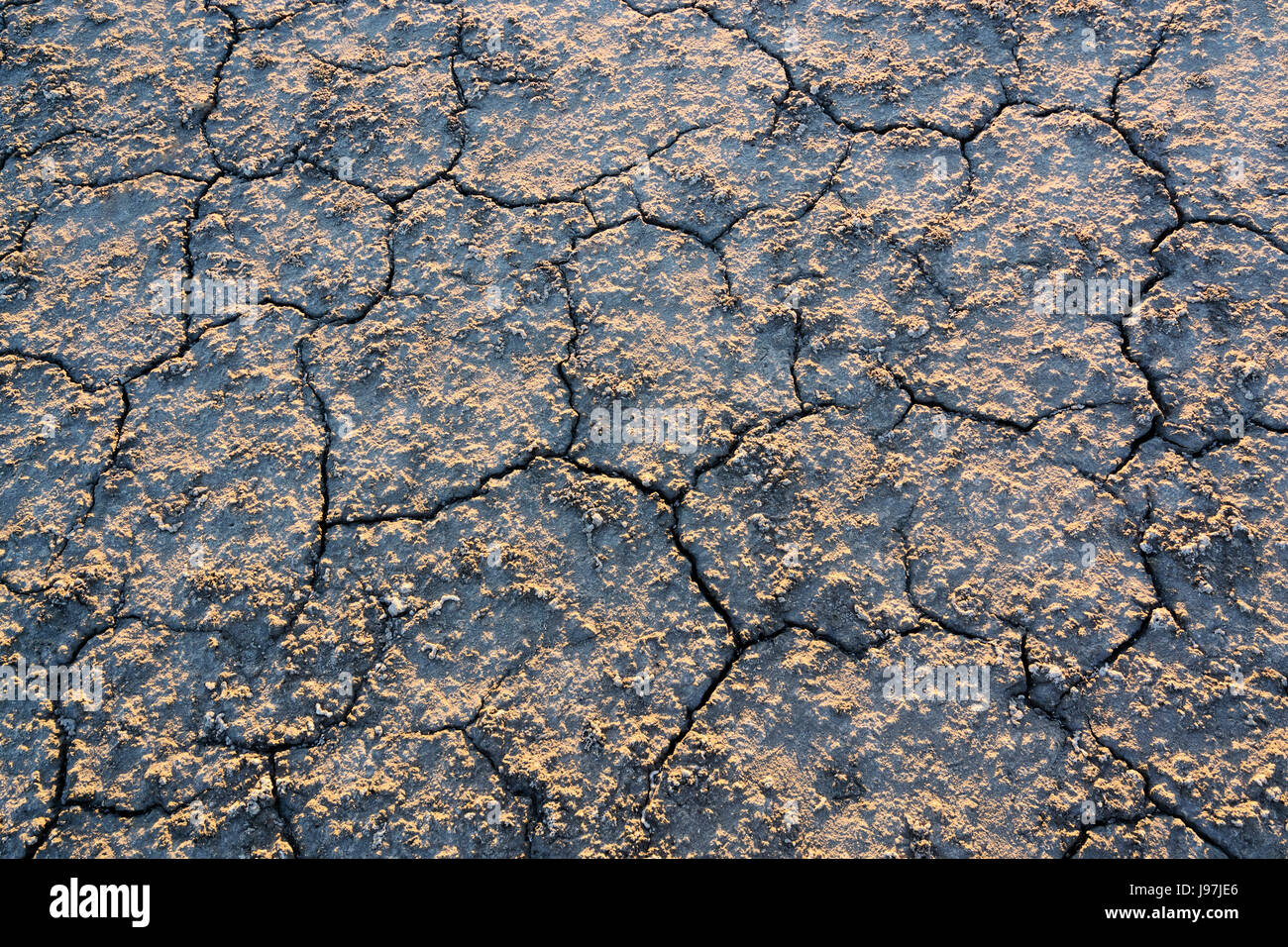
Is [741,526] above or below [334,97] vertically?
below

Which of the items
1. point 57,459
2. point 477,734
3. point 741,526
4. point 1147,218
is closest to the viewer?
point 477,734

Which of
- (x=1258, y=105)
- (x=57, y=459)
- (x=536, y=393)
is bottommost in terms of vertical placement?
(x=57, y=459)

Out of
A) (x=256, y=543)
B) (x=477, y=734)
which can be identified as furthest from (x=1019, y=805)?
(x=256, y=543)
